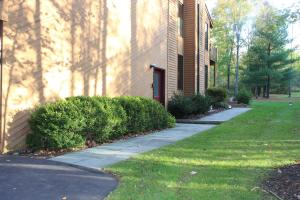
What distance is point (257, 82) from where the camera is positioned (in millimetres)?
47156

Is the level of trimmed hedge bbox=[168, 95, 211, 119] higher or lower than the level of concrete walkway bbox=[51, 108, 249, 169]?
higher

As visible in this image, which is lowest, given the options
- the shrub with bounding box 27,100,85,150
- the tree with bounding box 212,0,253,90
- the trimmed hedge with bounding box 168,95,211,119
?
the shrub with bounding box 27,100,85,150

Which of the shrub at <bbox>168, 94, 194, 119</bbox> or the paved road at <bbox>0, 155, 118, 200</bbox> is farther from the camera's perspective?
the shrub at <bbox>168, 94, 194, 119</bbox>

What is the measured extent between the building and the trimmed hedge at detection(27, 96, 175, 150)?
47 cm

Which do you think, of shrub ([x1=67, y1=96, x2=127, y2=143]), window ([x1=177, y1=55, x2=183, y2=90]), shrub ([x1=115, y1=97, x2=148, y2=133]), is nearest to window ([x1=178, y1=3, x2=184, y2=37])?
window ([x1=177, y1=55, x2=183, y2=90])

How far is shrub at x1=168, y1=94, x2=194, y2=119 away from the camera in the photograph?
57.2ft

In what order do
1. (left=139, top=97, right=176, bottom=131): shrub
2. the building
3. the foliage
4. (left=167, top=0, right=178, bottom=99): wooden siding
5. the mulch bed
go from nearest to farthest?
the mulch bed
the building
the foliage
(left=139, top=97, right=176, bottom=131): shrub
(left=167, top=0, right=178, bottom=99): wooden siding

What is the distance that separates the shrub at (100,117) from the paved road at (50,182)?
94.1 inches

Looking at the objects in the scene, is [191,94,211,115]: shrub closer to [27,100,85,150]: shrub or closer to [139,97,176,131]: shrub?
[139,97,176,131]: shrub

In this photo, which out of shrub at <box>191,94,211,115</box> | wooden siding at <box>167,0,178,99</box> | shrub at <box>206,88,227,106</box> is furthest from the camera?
shrub at <box>206,88,227,106</box>

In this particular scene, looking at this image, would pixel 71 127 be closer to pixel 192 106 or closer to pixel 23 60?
pixel 23 60

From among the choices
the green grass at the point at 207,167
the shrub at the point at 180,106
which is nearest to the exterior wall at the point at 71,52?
the shrub at the point at 180,106

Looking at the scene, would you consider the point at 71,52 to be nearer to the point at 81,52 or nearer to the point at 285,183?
the point at 81,52

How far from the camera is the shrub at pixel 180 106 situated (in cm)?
1744
